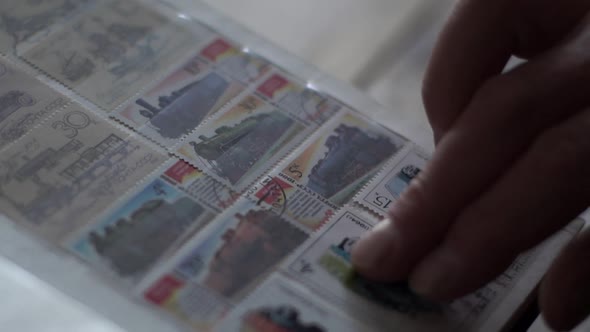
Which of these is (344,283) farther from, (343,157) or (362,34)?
(362,34)

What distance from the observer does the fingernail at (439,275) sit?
15.7 inches

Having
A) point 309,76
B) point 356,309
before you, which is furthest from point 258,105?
point 356,309

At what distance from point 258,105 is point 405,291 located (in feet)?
0.53

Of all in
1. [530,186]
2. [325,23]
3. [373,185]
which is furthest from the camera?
[325,23]

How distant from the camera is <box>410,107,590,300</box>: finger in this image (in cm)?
39

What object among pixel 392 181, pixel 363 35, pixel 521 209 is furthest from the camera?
pixel 363 35

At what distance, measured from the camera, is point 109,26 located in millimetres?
556

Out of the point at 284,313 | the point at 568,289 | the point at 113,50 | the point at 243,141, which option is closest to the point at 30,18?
the point at 113,50

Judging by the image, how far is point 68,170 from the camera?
0.46 metres

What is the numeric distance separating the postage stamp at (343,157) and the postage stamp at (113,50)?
0.11 metres

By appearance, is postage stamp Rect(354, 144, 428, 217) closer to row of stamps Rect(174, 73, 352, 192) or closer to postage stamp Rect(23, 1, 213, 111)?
row of stamps Rect(174, 73, 352, 192)

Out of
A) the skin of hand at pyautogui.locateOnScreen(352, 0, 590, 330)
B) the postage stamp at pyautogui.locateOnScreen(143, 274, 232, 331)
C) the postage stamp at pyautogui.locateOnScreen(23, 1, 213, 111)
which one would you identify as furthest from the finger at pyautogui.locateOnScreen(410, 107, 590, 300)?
the postage stamp at pyautogui.locateOnScreen(23, 1, 213, 111)

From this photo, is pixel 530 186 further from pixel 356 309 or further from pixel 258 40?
pixel 258 40

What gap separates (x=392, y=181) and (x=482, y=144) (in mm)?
105
